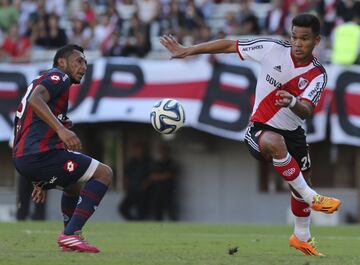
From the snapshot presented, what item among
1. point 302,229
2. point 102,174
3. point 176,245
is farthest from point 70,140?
point 176,245

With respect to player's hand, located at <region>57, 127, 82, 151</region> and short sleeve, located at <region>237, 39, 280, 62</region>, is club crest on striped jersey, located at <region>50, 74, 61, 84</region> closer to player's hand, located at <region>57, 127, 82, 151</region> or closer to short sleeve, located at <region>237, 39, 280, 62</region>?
player's hand, located at <region>57, 127, 82, 151</region>

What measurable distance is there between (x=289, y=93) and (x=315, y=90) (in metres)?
0.30

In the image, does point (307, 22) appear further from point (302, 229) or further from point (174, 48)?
point (302, 229)

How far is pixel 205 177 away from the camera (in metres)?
24.5

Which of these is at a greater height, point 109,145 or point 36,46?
point 36,46

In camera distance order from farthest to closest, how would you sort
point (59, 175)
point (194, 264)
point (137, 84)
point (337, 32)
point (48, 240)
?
1. point (137, 84)
2. point (337, 32)
3. point (48, 240)
4. point (59, 175)
5. point (194, 264)

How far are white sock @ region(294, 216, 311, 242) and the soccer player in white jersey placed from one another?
0.01 meters

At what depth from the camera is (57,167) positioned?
10562 mm

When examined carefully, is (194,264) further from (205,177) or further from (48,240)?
(205,177)

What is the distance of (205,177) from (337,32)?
16.5 feet

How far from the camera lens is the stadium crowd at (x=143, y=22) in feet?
72.1

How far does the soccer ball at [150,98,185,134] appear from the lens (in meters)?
11.6

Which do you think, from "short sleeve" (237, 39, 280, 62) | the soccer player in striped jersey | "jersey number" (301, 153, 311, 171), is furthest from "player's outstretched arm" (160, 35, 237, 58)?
"jersey number" (301, 153, 311, 171)

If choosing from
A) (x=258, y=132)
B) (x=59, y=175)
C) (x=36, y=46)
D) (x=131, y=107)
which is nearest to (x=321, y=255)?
(x=258, y=132)
